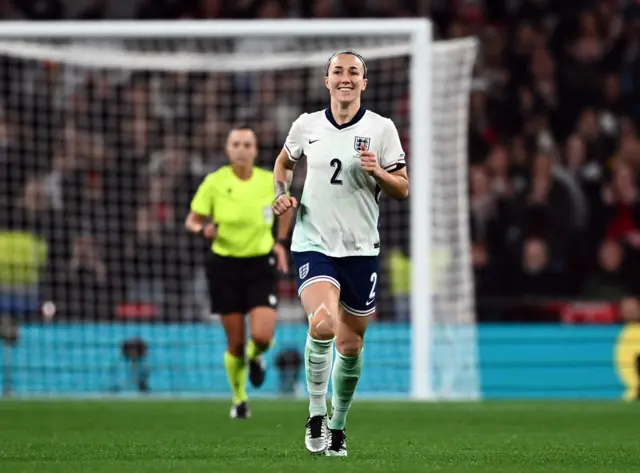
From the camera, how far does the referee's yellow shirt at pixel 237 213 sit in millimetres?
11727

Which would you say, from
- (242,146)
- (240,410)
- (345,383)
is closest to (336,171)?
(345,383)

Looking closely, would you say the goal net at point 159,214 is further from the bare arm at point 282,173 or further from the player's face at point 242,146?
the bare arm at point 282,173

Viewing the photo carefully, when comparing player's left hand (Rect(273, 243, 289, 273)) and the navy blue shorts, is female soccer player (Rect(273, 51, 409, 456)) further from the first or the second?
player's left hand (Rect(273, 243, 289, 273))

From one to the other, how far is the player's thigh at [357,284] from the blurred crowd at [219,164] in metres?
8.35

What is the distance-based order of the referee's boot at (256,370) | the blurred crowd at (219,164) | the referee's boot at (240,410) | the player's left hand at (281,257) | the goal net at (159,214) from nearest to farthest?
the player's left hand at (281,257) < the referee's boot at (240,410) < the referee's boot at (256,370) < the goal net at (159,214) < the blurred crowd at (219,164)

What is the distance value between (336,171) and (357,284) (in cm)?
63

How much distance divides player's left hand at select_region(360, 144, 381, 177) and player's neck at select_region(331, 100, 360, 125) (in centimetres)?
45

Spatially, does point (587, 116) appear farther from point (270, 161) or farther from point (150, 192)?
point (150, 192)

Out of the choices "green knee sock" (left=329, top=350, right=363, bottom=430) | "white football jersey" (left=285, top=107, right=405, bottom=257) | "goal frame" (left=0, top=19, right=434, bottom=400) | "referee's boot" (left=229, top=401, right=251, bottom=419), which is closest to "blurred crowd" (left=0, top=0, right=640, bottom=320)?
"goal frame" (left=0, top=19, right=434, bottom=400)

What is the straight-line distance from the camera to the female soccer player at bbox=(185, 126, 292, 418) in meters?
11.7

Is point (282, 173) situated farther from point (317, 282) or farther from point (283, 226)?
point (283, 226)

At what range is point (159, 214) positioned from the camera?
1634cm

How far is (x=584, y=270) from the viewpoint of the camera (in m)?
17.5

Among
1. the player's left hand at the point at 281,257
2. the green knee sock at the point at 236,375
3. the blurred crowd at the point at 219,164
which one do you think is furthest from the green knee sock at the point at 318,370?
the blurred crowd at the point at 219,164
